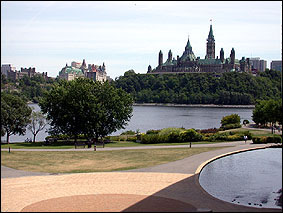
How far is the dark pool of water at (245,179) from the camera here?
63.4 feet

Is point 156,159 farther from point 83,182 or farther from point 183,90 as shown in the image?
point 183,90

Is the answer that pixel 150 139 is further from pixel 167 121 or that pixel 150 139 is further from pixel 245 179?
pixel 167 121

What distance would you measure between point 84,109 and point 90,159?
14882 mm

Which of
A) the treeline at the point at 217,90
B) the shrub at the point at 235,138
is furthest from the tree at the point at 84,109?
the treeline at the point at 217,90

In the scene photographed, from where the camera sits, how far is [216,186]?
70.3ft

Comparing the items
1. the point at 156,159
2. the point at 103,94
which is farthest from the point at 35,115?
the point at 156,159

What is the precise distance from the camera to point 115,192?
64.8 feet

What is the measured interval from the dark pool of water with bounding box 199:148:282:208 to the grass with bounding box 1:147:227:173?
4.11 m

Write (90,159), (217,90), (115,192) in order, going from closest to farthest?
(115,192)
(90,159)
(217,90)

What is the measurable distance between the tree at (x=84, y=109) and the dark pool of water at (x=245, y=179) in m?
18.4

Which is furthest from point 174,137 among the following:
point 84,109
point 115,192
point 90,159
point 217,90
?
point 217,90

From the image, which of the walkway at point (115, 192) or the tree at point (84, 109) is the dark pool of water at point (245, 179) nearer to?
the walkway at point (115, 192)

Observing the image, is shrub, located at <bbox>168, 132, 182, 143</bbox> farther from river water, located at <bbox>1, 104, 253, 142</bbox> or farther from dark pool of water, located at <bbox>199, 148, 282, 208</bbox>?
river water, located at <bbox>1, 104, 253, 142</bbox>

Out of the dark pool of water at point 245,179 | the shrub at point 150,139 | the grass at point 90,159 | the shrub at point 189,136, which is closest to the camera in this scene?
the dark pool of water at point 245,179
